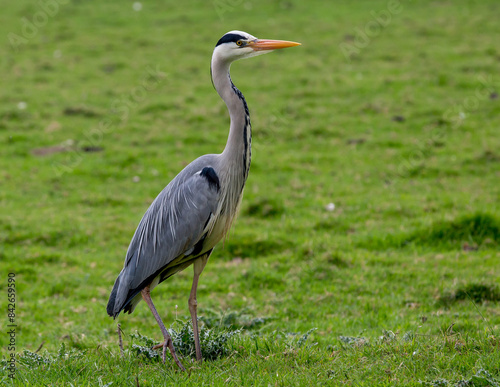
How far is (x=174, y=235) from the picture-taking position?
17.7 feet

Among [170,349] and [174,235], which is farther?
[174,235]

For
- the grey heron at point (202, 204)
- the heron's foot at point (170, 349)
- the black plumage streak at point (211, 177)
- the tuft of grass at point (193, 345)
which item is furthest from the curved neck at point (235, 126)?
the heron's foot at point (170, 349)

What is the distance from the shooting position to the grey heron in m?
5.38

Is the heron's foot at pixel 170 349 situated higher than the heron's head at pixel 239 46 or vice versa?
the heron's head at pixel 239 46

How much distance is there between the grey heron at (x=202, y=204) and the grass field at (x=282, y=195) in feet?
1.86

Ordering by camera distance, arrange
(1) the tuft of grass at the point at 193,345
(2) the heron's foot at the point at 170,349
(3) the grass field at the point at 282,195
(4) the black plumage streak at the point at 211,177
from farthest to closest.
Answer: (4) the black plumage streak at the point at 211,177
(1) the tuft of grass at the point at 193,345
(3) the grass field at the point at 282,195
(2) the heron's foot at the point at 170,349

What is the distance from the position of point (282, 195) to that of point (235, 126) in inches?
208

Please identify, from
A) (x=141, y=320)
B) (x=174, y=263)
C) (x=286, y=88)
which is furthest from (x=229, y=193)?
(x=286, y=88)

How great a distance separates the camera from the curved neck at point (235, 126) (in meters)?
5.38

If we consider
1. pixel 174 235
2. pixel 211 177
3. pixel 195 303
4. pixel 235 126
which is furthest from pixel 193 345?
pixel 235 126

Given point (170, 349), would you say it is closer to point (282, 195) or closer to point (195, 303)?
point (195, 303)

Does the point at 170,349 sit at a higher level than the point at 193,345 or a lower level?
higher

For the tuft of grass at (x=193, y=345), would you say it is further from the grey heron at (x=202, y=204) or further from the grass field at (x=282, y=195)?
the grey heron at (x=202, y=204)

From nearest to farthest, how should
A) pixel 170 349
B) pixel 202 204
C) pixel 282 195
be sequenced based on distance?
pixel 170 349 → pixel 202 204 → pixel 282 195
